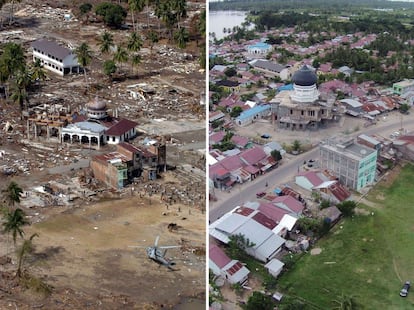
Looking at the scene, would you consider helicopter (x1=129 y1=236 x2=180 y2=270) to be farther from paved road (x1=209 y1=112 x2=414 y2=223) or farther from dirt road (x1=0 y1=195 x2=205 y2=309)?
paved road (x1=209 y1=112 x2=414 y2=223)

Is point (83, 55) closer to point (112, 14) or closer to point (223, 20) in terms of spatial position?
point (112, 14)

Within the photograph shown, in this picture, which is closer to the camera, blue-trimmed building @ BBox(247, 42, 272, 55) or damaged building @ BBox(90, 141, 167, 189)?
blue-trimmed building @ BBox(247, 42, 272, 55)

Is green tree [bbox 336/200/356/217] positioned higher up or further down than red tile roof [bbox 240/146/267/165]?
further down

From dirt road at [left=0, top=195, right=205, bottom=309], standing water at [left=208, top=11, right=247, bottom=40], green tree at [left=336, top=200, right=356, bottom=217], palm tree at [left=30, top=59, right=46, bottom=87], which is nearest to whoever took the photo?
standing water at [left=208, top=11, right=247, bottom=40]

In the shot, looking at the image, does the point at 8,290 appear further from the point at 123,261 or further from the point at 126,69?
the point at 126,69

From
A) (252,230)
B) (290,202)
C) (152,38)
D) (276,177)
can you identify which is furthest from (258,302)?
(152,38)

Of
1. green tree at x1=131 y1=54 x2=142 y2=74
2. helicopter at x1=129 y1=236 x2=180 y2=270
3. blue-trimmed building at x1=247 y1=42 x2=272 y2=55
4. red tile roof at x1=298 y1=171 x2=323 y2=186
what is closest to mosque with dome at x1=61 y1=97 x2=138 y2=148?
blue-trimmed building at x1=247 y1=42 x2=272 y2=55
